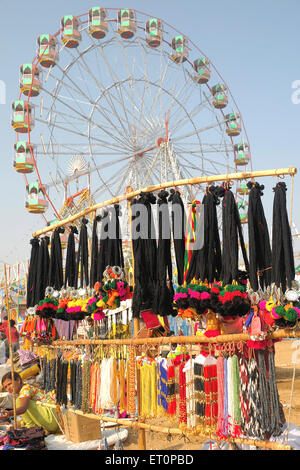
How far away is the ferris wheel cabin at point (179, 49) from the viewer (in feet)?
51.5

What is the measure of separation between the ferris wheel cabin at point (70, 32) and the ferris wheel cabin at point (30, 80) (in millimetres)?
1224

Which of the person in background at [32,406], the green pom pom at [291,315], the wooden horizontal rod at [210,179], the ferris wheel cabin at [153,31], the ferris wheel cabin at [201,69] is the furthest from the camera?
the ferris wheel cabin at [201,69]

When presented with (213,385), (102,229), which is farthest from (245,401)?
(102,229)

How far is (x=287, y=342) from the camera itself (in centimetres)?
1961

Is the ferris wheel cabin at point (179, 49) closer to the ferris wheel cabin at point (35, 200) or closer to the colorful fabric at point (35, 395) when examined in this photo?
the ferris wheel cabin at point (35, 200)

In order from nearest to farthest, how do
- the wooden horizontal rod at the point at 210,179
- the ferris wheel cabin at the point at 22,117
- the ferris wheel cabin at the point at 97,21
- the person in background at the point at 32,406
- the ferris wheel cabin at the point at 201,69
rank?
the wooden horizontal rod at the point at 210,179, the person in background at the point at 32,406, the ferris wheel cabin at the point at 22,117, the ferris wheel cabin at the point at 97,21, the ferris wheel cabin at the point at 201,69

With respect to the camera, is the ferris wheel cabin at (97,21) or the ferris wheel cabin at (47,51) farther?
the ferris wheel cabin at (97,21)

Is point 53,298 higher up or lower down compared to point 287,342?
higher up

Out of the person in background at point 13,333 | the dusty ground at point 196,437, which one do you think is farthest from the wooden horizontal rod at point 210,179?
the person in background at point 13,333

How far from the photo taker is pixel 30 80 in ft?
45.3

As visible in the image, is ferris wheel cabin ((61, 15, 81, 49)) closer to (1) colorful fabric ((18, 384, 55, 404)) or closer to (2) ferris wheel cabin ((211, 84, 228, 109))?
(2) ferris wheel cabin ((211, 84, 228, 109))

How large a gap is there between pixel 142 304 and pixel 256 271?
112cm

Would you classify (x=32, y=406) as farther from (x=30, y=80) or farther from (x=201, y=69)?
(x=201, y=69)
